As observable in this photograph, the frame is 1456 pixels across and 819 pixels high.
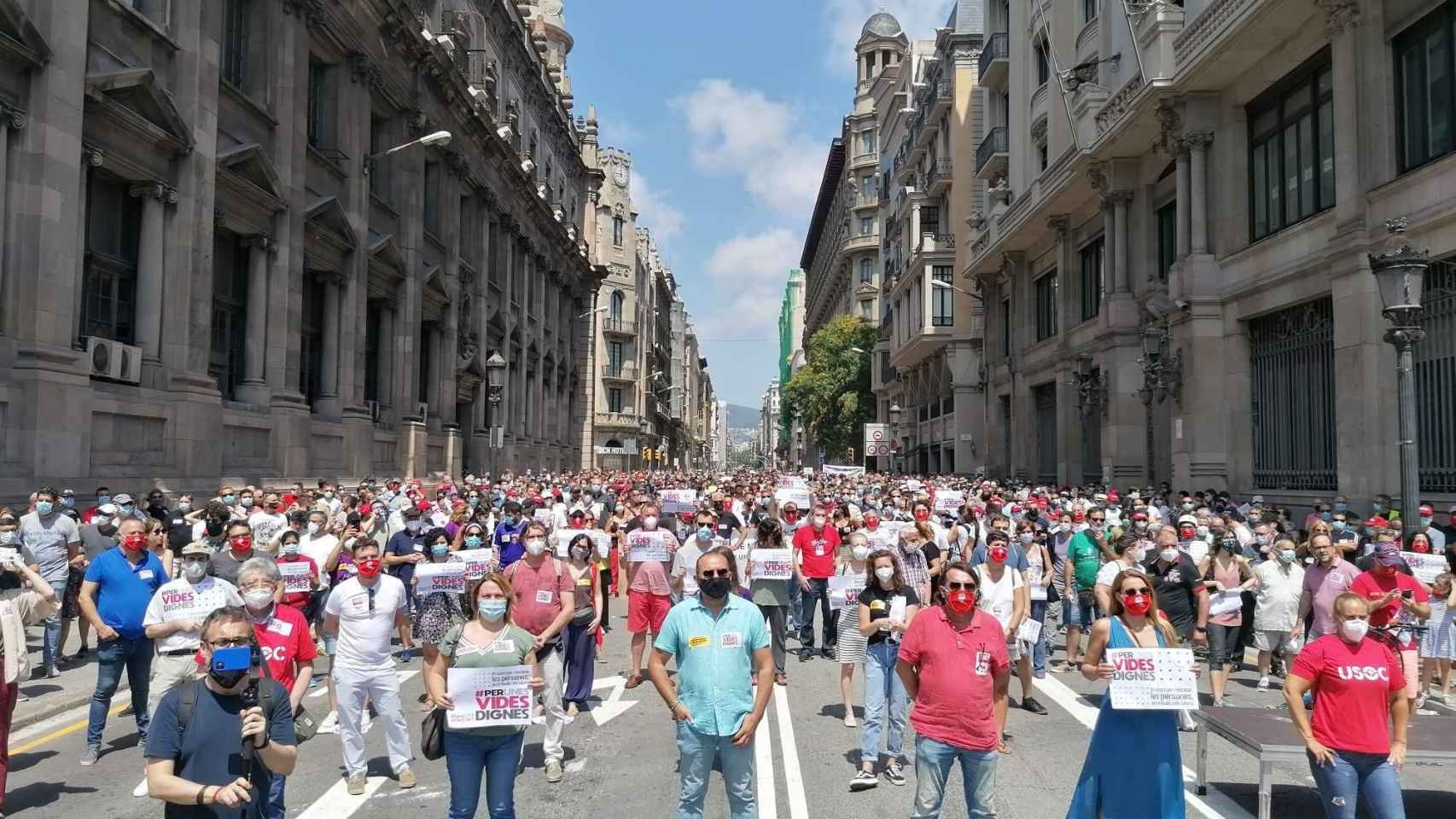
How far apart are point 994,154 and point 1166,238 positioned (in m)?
14.1

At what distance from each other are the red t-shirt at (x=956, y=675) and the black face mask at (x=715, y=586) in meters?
1.16

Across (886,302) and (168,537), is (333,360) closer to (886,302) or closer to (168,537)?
(168,537)

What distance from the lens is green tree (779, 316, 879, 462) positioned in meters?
71.5

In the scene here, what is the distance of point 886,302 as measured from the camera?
66.7m

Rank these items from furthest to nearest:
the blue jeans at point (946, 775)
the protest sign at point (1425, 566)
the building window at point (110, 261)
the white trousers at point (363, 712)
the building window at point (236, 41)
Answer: the building window at point (236, 41) < the building window at point (110, 261) < the protest sign at point (1425, 566) < the white trousers at point (363, 712) < the blue jeans at point (946, 775)

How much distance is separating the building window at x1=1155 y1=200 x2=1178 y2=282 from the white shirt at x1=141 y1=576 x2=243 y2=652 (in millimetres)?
23850

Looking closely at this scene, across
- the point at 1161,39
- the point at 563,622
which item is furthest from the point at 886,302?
the point at 563,622

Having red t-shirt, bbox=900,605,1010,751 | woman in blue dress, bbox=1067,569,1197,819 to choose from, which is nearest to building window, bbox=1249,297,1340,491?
woman in blue dress, bbox=1067,569,1197,819

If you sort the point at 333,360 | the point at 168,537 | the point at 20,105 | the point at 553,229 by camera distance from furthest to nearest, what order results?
the point at 553,229 < the point at 333,360 < the point at 20,105 < the point at 168,537

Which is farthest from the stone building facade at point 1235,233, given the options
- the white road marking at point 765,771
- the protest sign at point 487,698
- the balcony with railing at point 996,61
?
the protest sign at point 487,698

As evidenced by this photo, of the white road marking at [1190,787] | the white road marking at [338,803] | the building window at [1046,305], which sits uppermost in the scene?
the building window at [1046,305]

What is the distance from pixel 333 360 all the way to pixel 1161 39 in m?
21.9

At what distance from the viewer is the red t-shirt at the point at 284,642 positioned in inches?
268

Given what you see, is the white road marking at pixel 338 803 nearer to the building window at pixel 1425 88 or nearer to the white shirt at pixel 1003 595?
the white shirt at pixel 1003 595
